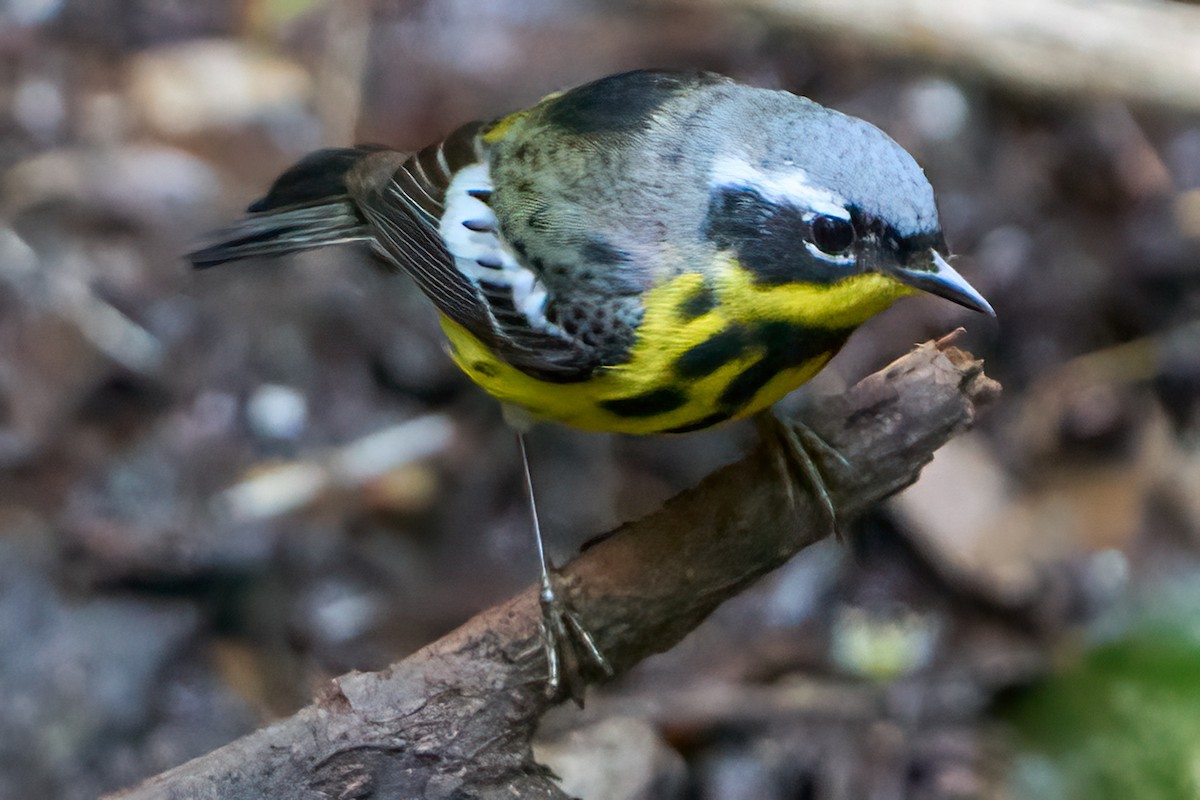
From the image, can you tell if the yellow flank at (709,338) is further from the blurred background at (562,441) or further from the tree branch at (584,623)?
the blurred background at (562,441)

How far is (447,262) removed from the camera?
244 cm

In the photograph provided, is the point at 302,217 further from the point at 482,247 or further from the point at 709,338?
the point at 709,338

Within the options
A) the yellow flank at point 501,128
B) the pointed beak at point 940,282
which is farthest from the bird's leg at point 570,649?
the yellow flank at point 501,128

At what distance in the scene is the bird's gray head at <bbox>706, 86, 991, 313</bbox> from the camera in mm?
1913

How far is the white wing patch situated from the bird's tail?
38 centimetres

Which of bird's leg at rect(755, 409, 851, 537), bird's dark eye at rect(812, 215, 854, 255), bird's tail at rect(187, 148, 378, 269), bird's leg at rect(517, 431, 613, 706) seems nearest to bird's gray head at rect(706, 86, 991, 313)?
bird's dark eye at rect(812, 215, 854, 255)

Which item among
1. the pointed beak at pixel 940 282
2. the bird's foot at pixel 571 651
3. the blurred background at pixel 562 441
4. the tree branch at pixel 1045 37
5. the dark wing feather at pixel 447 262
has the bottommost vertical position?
the blurred background at pixel 562 441

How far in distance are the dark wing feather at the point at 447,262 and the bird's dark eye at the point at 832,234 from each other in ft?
1.37

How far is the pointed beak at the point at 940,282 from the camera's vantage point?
1929 mm

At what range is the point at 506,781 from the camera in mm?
1949

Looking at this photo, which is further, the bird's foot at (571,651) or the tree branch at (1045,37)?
the tree branch at (1045,37)

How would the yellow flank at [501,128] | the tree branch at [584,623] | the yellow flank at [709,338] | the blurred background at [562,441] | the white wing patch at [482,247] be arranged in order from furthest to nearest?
the blurred background at [562,441] < the yellow flank at [501,128] < the white wing patch at [482,247] < the yellow flank at [709,338] < the tree branch at [584,623]

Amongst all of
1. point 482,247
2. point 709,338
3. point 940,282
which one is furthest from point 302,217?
point 940,282

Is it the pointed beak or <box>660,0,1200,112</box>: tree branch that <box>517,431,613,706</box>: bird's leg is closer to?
the pointed beak
